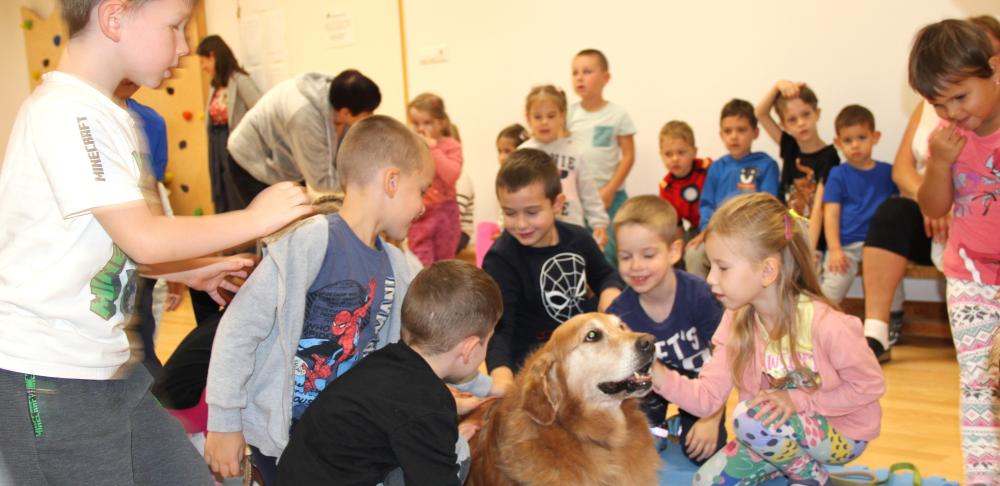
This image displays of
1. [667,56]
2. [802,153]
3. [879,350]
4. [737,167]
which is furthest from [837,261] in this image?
[667,56]

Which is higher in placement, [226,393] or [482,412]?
[226,393]

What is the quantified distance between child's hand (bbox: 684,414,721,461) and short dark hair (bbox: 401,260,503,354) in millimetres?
1144

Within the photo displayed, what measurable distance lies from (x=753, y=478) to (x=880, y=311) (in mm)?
2038

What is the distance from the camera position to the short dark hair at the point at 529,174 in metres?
3.33

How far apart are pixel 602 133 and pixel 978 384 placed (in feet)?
11.3

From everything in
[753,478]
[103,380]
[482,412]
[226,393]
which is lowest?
[753,478]

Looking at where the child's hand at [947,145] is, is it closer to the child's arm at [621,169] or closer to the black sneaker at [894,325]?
the black sneaker at [894,325]

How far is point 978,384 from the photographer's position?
2.67 metres

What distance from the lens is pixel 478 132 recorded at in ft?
23.4

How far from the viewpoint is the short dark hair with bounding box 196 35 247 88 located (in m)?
7.14

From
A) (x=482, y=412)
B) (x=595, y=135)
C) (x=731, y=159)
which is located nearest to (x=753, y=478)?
(x=482, y=412)

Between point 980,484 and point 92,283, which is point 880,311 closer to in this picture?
point 980,484

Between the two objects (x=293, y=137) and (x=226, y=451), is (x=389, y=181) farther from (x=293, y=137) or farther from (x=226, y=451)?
(x=293, y=137)

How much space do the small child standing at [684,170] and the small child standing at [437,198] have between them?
140cm
